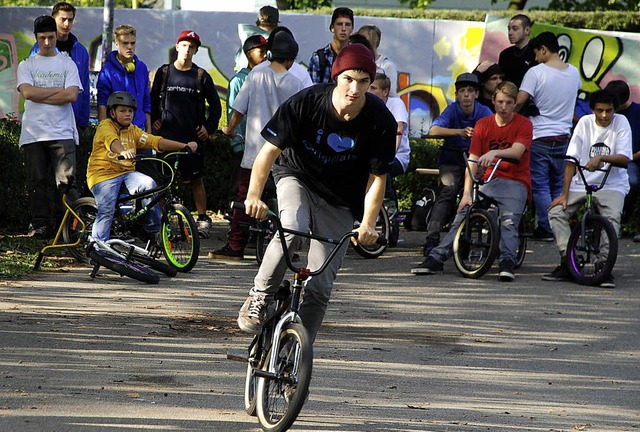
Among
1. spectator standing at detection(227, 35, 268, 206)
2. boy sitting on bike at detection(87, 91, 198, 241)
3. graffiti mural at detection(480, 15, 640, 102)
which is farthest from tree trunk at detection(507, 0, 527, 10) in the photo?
boy sitting on bike at detection(87, 91, 198, 241)

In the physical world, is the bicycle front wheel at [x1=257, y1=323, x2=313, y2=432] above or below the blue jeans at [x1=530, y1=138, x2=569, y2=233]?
above

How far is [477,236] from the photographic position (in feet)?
35.0

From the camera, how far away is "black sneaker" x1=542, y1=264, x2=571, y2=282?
35.1 ft

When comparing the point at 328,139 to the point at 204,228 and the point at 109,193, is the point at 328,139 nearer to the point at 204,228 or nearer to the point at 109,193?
the point at 109,193

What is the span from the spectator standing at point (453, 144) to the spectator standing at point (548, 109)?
2.52ft

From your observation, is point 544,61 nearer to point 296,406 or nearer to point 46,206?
point 46,206

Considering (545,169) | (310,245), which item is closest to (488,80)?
(545,169)

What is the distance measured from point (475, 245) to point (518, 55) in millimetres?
3448

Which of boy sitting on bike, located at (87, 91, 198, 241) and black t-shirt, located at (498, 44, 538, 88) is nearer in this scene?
boy sitting on bike, located at (87, 91, 198, 241)

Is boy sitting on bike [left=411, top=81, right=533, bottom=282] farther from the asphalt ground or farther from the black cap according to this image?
the black cap

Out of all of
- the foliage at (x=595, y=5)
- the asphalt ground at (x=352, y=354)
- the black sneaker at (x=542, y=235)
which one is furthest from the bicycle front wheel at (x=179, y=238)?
the foliage at (x=595, y=5)

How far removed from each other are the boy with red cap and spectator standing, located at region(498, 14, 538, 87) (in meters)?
7.47

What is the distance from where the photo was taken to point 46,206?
457 inches

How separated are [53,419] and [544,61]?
8.11 m
